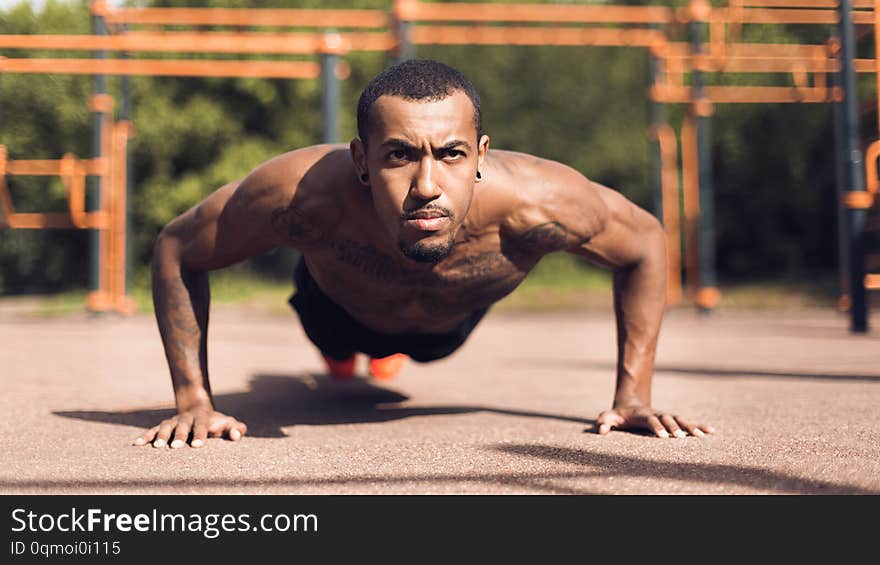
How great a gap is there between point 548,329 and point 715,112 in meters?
8.76

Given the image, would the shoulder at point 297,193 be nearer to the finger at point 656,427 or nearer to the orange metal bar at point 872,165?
the finger at point 656,427

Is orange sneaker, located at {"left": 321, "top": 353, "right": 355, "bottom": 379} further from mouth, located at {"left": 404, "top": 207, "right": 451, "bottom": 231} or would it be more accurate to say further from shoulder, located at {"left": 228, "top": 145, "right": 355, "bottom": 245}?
mouth, located at {"left": 404, "top": 207, "right": 451, "bottom": 231}

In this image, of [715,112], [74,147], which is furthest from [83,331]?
[715,112]

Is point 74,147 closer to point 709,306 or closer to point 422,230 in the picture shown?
point 709,306

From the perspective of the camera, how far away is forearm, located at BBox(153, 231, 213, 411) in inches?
108

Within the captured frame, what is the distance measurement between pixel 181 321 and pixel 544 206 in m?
1.23

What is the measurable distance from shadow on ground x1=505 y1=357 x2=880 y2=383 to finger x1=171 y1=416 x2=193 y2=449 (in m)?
2.56

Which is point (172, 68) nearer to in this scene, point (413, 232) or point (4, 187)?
point (4, 187)

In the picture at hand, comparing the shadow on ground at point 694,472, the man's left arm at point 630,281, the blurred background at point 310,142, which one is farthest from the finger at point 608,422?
the blurred background at point 310,142

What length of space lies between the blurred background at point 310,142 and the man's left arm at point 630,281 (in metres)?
10.1

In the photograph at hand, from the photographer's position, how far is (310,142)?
16.6 meters

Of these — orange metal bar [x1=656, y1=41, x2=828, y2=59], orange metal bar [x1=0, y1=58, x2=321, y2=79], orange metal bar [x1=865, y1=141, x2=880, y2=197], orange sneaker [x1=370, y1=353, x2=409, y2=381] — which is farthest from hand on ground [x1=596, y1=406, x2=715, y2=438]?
orange metal bar [x1=0, y1=58, x2=321, y2=79]

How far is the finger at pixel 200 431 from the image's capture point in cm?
252
